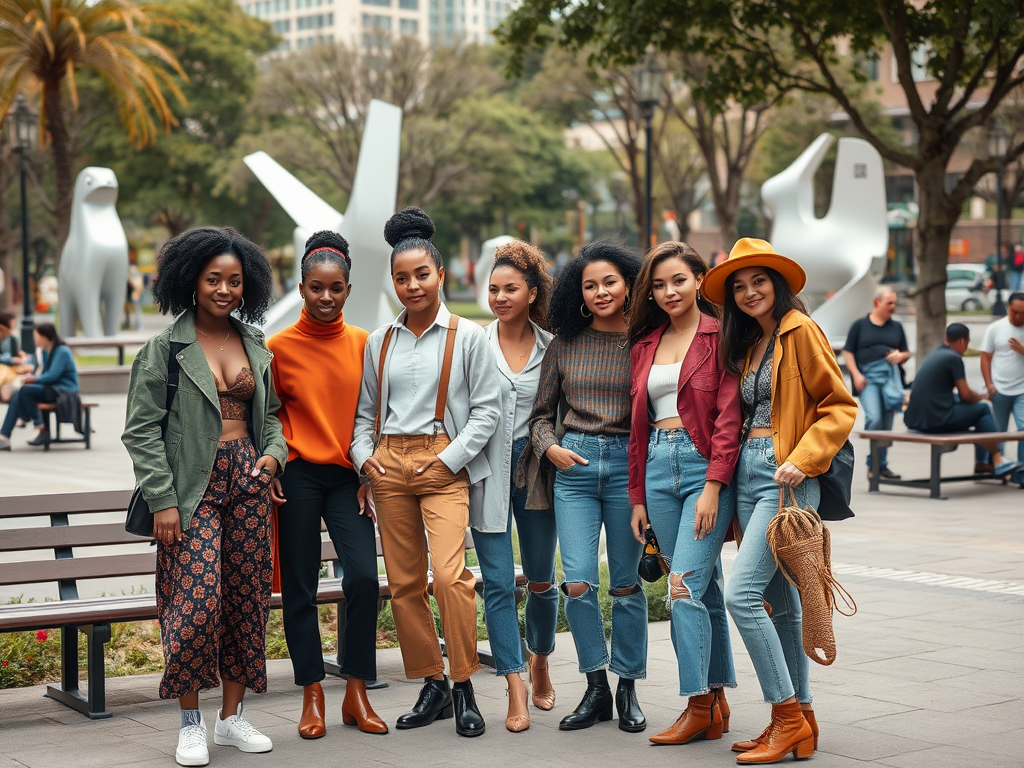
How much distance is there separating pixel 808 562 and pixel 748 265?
1.06 m

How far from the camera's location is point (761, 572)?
4492 mm

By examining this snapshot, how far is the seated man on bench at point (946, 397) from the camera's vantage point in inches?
441

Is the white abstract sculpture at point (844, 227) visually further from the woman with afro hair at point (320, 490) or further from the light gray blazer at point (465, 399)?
the woman with afro hair at point (320, 490)

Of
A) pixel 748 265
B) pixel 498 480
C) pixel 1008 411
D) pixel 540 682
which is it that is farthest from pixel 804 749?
pixel 1008 411

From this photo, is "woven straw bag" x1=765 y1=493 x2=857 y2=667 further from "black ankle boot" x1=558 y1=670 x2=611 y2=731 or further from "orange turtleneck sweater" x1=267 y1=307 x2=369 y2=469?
"orange turtleneck sweater" x1=267 y1=307 x2=369 y2=469

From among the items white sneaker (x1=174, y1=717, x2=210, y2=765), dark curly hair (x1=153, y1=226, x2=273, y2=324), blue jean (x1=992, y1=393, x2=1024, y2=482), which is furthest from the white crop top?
blue jean (x1=992, y1=393, x2=1024, y2=482)

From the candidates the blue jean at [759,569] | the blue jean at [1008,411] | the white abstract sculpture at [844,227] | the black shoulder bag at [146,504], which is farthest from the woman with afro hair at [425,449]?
the white abstract sculpture at [844,227]

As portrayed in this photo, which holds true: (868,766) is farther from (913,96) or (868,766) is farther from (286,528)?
(913,96)

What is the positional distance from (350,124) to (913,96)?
80.7 feet

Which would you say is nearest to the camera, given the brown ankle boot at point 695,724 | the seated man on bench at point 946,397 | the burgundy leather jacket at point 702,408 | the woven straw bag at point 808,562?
the woven straw bag at point 808,562

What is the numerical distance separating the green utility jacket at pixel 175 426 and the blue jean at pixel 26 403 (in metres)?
11.1

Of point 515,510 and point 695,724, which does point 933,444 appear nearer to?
point 515,510

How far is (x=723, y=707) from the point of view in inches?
192

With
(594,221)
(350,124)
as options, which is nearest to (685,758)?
(350,124)
